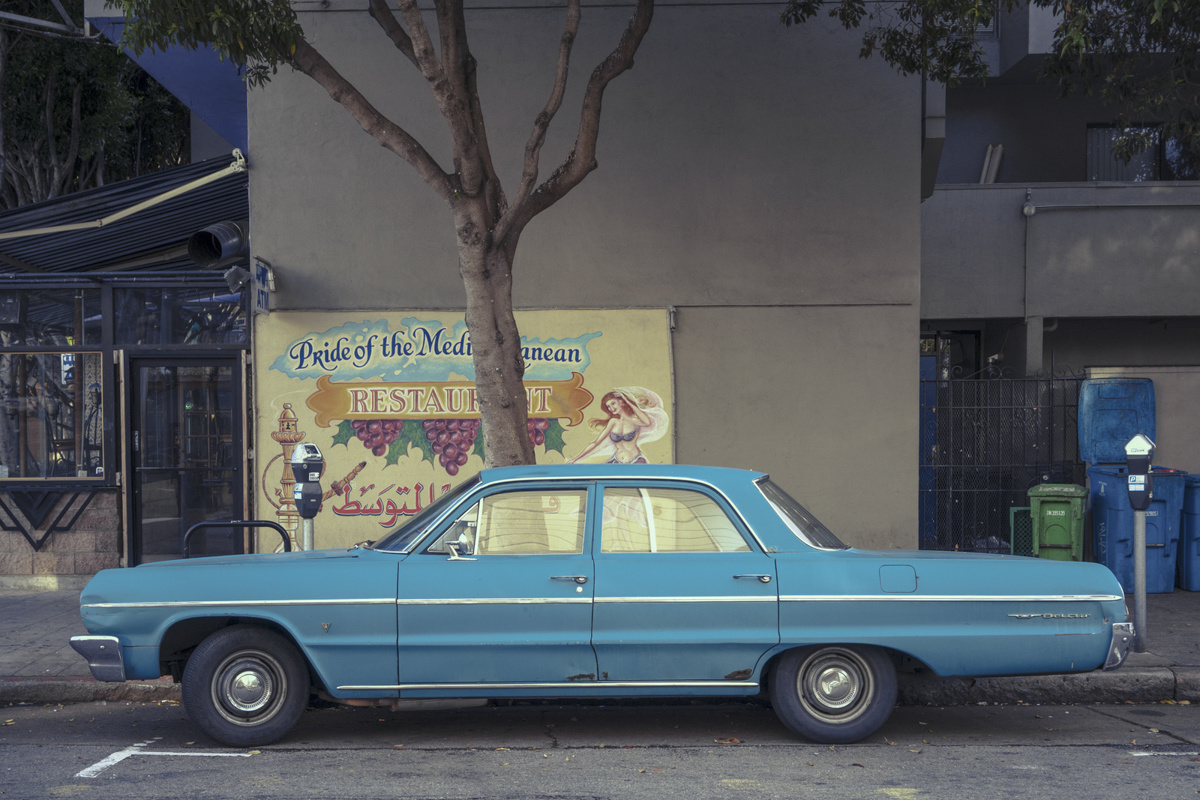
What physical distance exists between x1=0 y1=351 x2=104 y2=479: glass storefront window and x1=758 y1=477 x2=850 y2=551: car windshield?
288 inches

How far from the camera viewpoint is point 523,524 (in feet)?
17.9

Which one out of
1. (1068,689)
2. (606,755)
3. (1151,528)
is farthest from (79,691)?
(1151,528)

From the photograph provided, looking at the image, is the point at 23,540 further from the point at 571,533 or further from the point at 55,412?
the point at 571,533

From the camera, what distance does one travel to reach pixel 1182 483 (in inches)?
374

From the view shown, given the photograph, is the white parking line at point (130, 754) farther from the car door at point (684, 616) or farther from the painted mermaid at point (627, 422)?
the painted mermaid at point (627, 422)

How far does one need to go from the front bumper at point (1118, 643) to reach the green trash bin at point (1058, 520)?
444 centimetres

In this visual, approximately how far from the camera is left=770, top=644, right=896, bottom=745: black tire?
5.32 meters

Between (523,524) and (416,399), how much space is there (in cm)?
482

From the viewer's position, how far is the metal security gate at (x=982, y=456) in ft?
35.3

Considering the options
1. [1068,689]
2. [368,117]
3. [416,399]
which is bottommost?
[1068,689]

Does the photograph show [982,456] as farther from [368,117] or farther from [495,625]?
[495,625]

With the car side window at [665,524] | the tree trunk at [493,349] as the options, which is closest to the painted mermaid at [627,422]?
the tree trunk at [493,349]

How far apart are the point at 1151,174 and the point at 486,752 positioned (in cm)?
1278

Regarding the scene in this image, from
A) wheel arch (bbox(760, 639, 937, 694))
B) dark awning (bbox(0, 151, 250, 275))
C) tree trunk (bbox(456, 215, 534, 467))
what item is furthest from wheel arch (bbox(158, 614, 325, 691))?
dark awning (bbox(0, 151, 250, 275))
